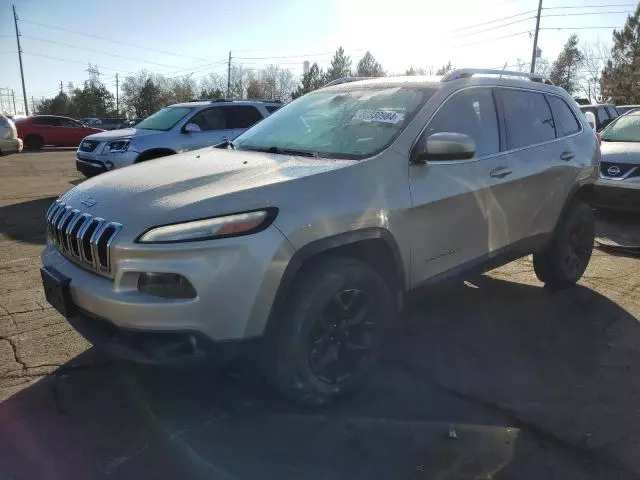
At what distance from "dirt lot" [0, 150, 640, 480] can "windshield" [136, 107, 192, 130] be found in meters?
5.69

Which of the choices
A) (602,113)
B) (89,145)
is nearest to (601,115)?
(602,113)

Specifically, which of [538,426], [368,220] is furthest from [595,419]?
[368,220]

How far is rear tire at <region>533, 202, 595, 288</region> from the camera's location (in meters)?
4.84

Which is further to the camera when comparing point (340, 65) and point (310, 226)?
point (340, 65)

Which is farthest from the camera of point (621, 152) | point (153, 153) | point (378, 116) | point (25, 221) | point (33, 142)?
point (33, 142)

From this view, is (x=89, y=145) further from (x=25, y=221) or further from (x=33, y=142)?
(x=33, y=142)

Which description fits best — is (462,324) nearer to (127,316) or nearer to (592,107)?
(127,316)

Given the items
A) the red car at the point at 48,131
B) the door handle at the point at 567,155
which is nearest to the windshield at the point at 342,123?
the door handle at the point at 567,155

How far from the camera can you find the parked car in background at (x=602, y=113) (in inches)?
587

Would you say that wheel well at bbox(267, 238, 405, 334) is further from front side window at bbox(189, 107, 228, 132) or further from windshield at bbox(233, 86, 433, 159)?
front side window at bbox(189, 107, 228, 132)

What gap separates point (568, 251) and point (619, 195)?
382cm

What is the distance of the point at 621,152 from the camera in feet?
27.1

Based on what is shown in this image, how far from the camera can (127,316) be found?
2.46 meters

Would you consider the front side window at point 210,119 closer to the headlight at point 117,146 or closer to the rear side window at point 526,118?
the headlight at point 117,146
